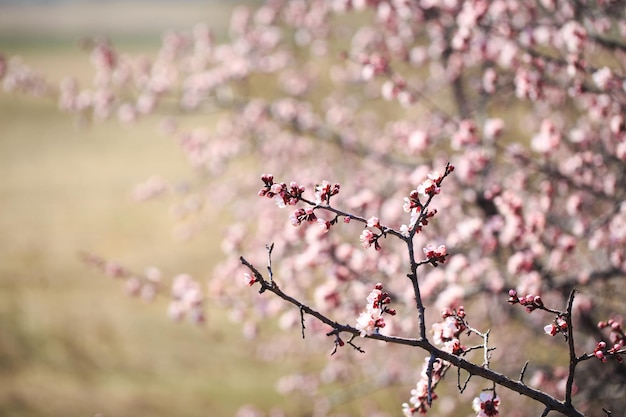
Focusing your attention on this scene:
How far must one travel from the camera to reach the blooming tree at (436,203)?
5.39 ft

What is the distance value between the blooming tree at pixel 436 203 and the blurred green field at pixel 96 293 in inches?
31.0

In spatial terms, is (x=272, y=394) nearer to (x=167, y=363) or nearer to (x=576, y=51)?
(x=167, y=363)

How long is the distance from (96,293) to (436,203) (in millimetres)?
4907

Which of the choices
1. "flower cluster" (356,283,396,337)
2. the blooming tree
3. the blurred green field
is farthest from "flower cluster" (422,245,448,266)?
the blurred green field

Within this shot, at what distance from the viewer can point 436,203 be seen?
3.75 metres

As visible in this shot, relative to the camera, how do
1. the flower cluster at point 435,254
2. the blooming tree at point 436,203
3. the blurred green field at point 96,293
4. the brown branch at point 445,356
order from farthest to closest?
the blurred green field at point 96,293, the blooming tree at point 436,203, the flower cluster at point 435,254, the brown branch at point 445,356

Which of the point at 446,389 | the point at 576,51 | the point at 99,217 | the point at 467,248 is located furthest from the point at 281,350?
the point at 99,217

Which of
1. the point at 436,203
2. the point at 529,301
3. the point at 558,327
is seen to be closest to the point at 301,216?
the point at 529,301

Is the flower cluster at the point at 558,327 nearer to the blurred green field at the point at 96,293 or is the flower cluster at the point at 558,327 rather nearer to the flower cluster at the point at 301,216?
the flower cluster at the point at 301,216

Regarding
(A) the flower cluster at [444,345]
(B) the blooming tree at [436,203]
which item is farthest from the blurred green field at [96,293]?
(A) the flower cluster at [444,345]

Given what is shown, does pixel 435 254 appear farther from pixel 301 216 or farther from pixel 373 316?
pixel 301 216

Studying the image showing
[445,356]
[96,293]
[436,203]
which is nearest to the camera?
[445,356]

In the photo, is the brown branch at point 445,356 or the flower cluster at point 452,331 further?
the flower cluster at point 452,331

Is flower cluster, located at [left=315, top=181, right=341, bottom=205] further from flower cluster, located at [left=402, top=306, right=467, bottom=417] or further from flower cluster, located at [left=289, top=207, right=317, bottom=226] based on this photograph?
flower cluster, located at [left=402, top=306, right=467, bottom=417]
